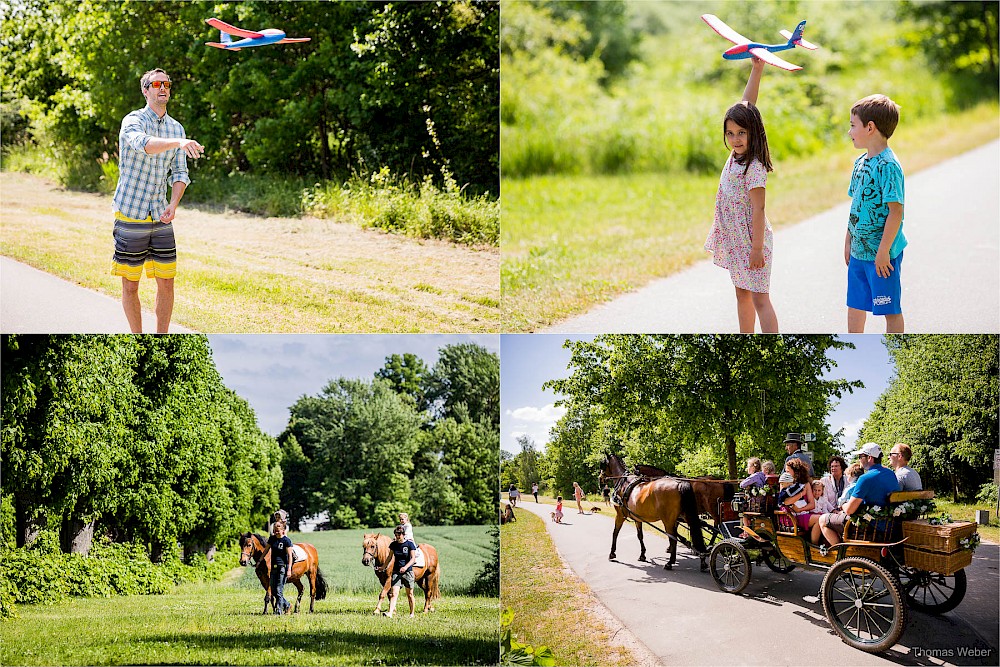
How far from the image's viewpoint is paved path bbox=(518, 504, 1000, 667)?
5.17 meters

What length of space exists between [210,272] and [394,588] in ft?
8.26

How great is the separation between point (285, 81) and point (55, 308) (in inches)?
90.1

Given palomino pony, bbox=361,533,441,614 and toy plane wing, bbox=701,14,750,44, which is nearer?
toy plane wing, bbox=701,14,750,44

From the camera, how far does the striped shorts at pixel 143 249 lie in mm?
5758

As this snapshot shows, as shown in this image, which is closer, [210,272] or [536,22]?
[210,272]

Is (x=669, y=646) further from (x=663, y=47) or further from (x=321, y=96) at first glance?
(x=663, y=47)

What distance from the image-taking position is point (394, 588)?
6164 mm

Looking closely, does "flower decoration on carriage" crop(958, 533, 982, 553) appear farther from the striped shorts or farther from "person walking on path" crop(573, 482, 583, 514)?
the striped shorts

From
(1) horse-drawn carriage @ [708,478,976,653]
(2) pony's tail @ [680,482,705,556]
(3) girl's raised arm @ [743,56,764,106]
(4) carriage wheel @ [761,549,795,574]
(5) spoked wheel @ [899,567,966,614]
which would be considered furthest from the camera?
(2) pony's tail @ [680,482,705,556]

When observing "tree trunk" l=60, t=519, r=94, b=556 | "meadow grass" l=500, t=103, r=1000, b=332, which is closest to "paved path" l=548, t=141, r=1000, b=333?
"meadow grass" l=500, t=103, r=1000, b=332

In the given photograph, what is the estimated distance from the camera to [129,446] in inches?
246

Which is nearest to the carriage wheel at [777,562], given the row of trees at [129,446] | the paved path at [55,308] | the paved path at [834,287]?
the paved path at [834,287]

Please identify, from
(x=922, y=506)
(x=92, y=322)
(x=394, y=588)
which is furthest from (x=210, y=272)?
(x=922, y=506)

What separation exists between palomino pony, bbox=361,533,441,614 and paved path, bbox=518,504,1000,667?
941mm
